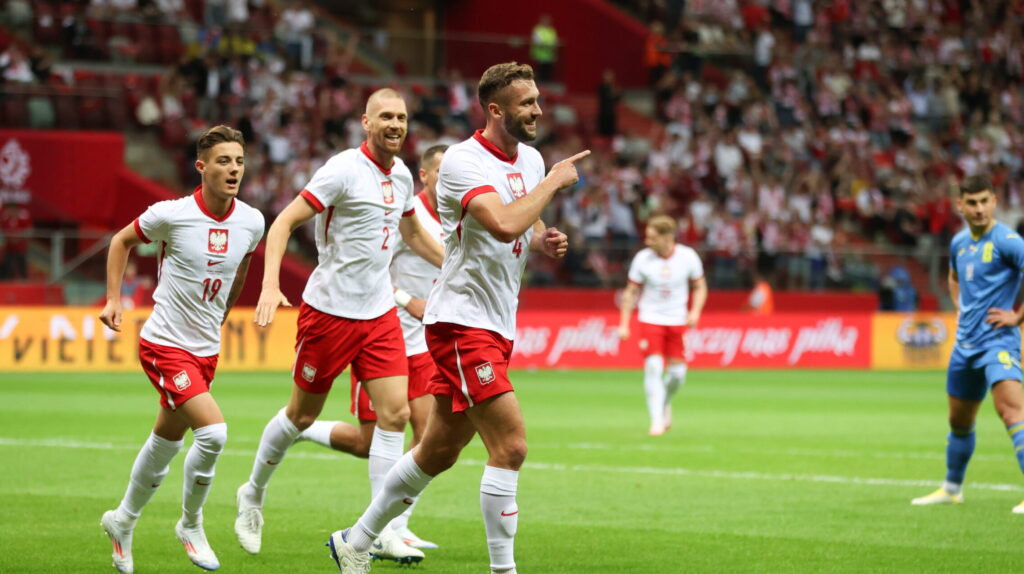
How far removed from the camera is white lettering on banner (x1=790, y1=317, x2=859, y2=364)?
98.6 ft

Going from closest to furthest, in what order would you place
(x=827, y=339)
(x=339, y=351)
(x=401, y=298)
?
1. (x=339, y=351)
2. (x=401, y=298)
3. (x=827, y=339)

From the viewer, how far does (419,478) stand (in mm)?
7070

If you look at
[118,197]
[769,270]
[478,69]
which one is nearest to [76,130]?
[118,197]

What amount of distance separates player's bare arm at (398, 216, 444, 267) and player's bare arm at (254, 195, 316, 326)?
0.82 meters

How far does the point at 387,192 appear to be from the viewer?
8.66 m

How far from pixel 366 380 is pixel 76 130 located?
22.5m

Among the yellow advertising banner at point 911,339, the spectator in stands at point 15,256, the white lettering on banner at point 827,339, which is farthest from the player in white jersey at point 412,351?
the yellow advertising banner at point 911,339

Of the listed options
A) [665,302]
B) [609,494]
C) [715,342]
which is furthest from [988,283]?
[715,342]

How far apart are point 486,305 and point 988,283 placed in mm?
5013

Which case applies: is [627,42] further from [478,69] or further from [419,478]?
[419,478]

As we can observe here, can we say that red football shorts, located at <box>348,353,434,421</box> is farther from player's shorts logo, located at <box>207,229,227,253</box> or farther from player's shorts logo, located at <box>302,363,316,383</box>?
player's shorts logo, located at <box>207,229,227,253</box>

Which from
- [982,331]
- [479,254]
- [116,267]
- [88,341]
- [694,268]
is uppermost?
[479,254]

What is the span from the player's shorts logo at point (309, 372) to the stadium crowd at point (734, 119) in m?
19.2

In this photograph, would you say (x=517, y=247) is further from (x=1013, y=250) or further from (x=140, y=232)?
(x=1013, y=250)
